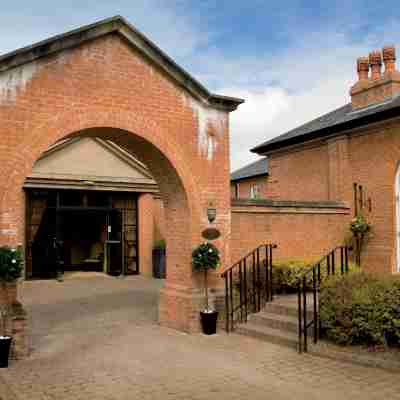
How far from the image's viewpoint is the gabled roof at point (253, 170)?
80.8ft

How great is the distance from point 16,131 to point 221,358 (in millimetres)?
4461

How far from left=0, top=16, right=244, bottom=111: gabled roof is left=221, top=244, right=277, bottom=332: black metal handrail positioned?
2980 millimetres

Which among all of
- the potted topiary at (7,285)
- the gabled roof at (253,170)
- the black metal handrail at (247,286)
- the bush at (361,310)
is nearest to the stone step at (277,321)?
the black metal handrail at (247,286)

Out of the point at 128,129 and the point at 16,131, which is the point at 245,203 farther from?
the point at 16,131

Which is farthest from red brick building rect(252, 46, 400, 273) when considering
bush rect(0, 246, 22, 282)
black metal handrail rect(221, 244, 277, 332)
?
bush rect(0, 246, 22, 282)

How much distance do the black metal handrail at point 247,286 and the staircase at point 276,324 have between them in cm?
18

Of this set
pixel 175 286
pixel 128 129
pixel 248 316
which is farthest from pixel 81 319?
pixel 128 129

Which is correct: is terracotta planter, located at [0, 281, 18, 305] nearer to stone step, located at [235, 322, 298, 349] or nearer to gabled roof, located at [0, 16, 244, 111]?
gabled roof, located at [0, 16, 244, 111]

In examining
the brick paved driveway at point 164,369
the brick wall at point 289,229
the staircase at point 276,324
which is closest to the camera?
the brick paved driveway at point 164,369

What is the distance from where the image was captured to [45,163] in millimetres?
16109

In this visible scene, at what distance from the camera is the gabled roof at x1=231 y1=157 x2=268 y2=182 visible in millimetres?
24614

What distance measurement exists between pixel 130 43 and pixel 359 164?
661 cm

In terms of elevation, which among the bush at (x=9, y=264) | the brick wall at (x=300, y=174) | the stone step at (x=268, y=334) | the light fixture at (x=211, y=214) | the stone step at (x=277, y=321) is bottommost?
the stone step at (x=268, y=334)

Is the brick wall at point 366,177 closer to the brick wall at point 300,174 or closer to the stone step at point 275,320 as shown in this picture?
the brick wall at point 300,174
